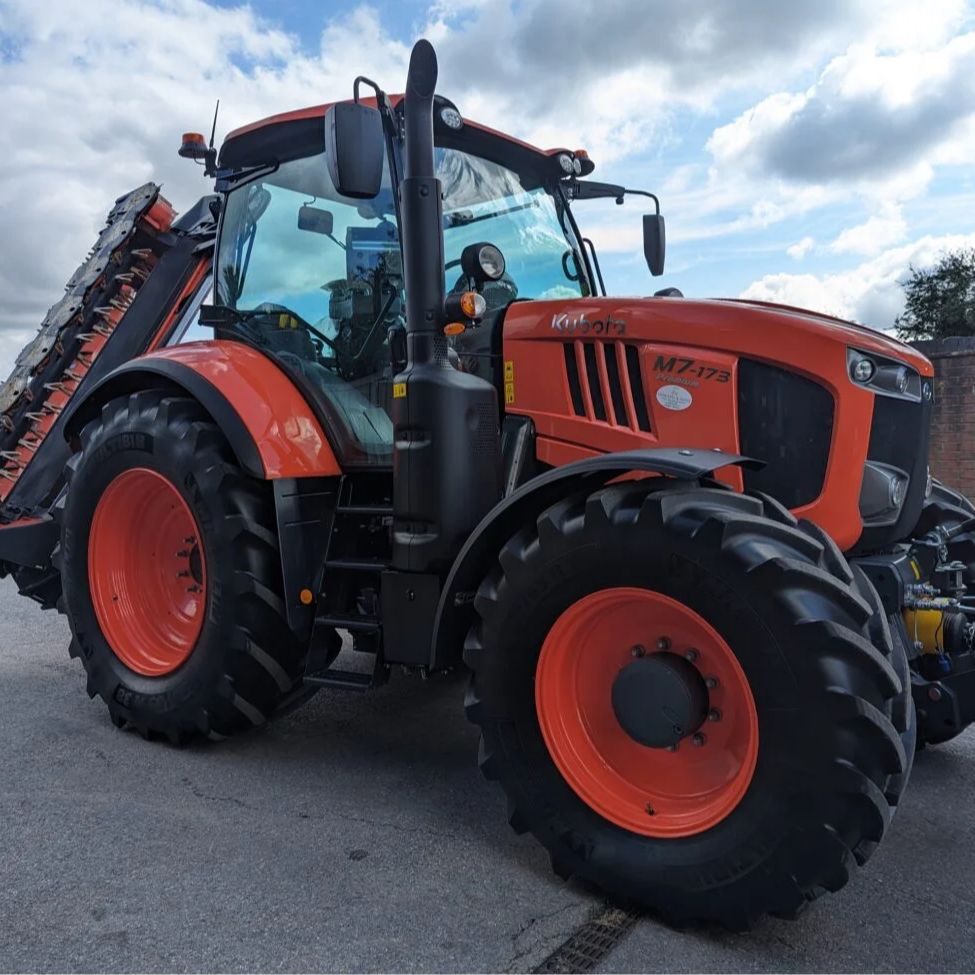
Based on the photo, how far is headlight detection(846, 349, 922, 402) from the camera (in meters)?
2.79

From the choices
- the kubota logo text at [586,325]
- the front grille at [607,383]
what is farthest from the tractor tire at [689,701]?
the kubota logo text at [586,325]

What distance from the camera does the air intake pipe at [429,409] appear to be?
305 cm

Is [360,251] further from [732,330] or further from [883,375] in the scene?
[883,375]

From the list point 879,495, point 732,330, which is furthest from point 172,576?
point 879,495

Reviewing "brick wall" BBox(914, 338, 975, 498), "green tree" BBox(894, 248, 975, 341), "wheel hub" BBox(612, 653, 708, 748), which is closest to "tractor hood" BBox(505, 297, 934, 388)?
"wheel hub" BBox(612, 653, 708, 748)

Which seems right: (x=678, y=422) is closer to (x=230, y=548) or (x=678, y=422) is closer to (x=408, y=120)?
(x=408, y=120)

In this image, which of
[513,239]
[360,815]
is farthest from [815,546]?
[513,239]

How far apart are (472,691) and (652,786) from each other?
600mm

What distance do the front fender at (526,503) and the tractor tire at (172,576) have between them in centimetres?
87

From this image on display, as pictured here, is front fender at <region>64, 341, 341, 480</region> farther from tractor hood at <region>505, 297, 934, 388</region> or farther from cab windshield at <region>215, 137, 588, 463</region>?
tractor hood at <region>505, 297, 934, 388</region>

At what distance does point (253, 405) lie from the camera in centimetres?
354

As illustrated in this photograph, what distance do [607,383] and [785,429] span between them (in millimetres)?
611

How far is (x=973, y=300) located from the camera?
1301 cm

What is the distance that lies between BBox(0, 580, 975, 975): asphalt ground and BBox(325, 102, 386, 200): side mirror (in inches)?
83.5
